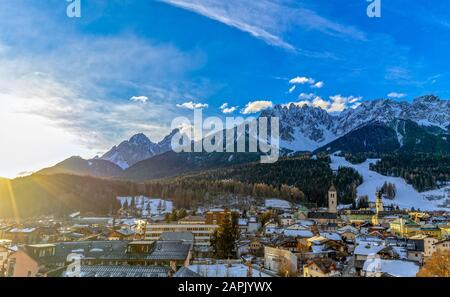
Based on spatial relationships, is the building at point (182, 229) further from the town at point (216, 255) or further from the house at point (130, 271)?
the house at point (130, 271)

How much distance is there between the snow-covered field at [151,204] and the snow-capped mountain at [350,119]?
Answer: 264 feet

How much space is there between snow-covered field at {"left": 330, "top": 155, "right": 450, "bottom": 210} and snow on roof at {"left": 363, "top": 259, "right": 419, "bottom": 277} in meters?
49.2

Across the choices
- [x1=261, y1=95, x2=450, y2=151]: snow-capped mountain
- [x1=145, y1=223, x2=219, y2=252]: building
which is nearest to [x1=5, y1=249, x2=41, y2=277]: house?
[x1=145, y1=223, x2=219, y2=252]: building

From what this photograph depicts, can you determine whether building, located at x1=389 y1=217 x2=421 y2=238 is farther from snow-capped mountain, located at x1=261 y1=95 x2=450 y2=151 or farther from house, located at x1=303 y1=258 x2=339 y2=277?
snow-capped mountain, located at x1=261 y1=95 x2=450 y2=151

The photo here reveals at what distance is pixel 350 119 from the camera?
162 meters

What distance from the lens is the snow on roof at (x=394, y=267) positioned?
35.6 feet

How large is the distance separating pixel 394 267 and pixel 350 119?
156493 millimetres

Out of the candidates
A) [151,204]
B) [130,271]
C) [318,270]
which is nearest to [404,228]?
[318,270]

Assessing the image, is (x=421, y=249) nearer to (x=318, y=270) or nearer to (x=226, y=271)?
(x=318, y=270)

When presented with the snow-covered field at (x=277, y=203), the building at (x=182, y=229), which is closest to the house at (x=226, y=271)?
the building at (x=182, y=229)

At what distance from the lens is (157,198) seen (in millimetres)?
54750

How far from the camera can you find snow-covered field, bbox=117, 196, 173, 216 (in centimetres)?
4791
